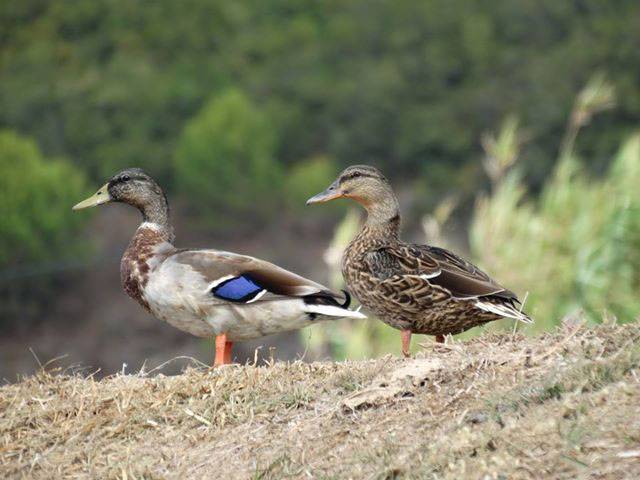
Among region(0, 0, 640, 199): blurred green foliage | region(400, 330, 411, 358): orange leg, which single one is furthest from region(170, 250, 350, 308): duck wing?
region(0, 0, 640, 199): blurred green foliage

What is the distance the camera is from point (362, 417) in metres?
4.98

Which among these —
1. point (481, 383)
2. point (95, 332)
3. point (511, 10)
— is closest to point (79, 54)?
point (95, 332)

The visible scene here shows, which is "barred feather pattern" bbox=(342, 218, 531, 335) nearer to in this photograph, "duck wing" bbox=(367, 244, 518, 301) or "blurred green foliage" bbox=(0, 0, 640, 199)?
"duck wing" bbox=(367, 244, 518, 301)

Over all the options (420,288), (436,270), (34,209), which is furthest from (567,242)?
(34,209)

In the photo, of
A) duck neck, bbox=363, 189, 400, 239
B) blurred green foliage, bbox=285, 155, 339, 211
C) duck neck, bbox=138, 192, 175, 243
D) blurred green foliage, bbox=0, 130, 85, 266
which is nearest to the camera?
duck neck, bbox=363, 189, 400, 239

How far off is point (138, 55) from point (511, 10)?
749 centimetres

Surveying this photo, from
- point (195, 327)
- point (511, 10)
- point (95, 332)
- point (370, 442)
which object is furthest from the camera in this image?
point (511, 10)

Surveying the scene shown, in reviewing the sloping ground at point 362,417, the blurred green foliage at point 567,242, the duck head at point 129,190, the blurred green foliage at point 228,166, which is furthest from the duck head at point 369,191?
the blurred green foliage at point 228,166

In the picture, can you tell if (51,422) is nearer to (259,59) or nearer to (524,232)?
Result: (524,232)

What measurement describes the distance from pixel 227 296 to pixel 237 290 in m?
0.06

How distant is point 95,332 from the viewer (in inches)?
848

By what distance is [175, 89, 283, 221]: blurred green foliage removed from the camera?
21875 millimetres

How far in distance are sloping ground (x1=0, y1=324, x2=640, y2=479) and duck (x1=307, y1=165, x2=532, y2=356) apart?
1.91 feet

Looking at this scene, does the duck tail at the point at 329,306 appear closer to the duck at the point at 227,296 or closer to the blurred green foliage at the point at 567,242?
the duck at the point at 227,296
